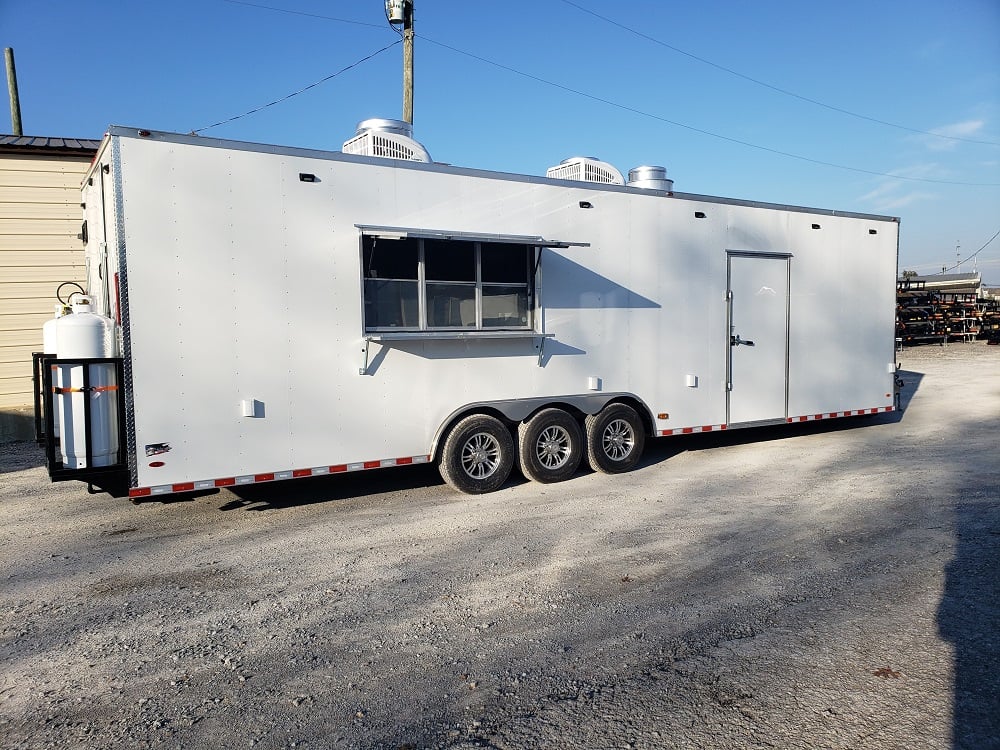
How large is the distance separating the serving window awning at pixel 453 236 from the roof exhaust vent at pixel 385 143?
2.82ft

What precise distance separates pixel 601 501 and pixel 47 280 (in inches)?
359

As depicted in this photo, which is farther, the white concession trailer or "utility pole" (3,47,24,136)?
"utility pole" (3,47,24,136)

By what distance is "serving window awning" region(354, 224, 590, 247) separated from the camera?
21.2ft

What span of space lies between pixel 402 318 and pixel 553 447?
2.18m

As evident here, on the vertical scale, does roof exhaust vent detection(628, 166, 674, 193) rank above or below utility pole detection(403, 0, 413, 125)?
below

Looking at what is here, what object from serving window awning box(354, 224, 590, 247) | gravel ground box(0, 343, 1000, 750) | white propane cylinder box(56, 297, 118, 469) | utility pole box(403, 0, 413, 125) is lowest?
gravel ground box(0, 343, 1000, 750)

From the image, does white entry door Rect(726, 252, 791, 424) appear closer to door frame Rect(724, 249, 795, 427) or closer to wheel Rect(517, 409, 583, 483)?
door frame Rect(724, 249, 795, 427)

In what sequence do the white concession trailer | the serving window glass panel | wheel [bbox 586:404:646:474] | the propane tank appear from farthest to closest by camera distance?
wheel [bbox 586:404:646:474] < the serving window glass panel < the white concession trailer < the propane tank

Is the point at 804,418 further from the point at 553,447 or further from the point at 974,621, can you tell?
the point at 974,621

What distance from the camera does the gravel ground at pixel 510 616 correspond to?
3145mm

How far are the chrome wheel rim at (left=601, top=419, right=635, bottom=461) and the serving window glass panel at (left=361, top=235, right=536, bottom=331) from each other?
1596 millimetres

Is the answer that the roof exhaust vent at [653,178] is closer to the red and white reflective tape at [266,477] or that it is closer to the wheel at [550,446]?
the wheel at [550,446]

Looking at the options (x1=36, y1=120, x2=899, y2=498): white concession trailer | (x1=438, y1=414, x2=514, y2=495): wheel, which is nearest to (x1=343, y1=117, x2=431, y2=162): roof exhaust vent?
(x1=36, y1=120, x2=899, y2=498): white concession trailer

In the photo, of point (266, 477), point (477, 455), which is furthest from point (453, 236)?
point (266, 477)
